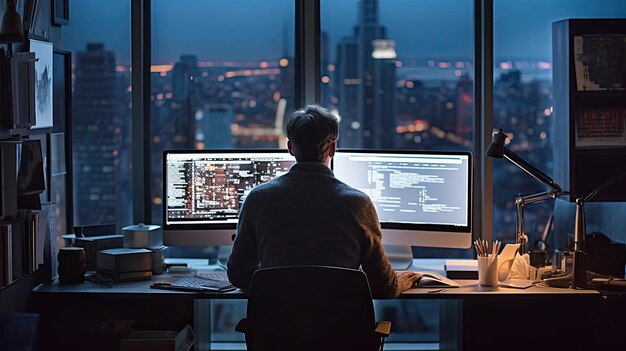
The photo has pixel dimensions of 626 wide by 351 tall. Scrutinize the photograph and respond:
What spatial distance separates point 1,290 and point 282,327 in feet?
3.88

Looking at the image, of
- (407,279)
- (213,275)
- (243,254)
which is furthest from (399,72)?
(243,254)

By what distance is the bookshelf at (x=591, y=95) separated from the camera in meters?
4.09

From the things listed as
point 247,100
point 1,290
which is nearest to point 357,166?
point 247,100

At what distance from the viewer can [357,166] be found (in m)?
→ 4.04

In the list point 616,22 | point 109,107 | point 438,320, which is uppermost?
point 616,22

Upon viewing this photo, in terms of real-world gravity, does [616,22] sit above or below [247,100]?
above

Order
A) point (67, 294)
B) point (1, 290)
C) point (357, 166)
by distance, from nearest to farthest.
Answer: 1. point (1, 290)
2. point (67, 294)
3. point (357, 166)

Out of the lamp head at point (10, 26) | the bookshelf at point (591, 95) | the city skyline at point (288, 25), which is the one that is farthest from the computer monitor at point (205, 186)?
the bookshelf at point (591, 95)

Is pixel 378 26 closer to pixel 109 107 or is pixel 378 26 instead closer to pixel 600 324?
pixel 109 107

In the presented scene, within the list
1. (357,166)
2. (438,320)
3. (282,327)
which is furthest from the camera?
(438,320)

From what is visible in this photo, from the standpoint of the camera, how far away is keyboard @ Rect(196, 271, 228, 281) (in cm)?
382

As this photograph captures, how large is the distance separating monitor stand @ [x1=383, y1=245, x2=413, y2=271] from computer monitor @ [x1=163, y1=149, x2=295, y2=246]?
63cm

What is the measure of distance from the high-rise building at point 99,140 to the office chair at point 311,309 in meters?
1.81

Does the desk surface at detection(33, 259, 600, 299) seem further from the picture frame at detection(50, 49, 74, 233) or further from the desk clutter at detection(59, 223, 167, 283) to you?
the picture frame at detection(50, 49, 74, 233)
